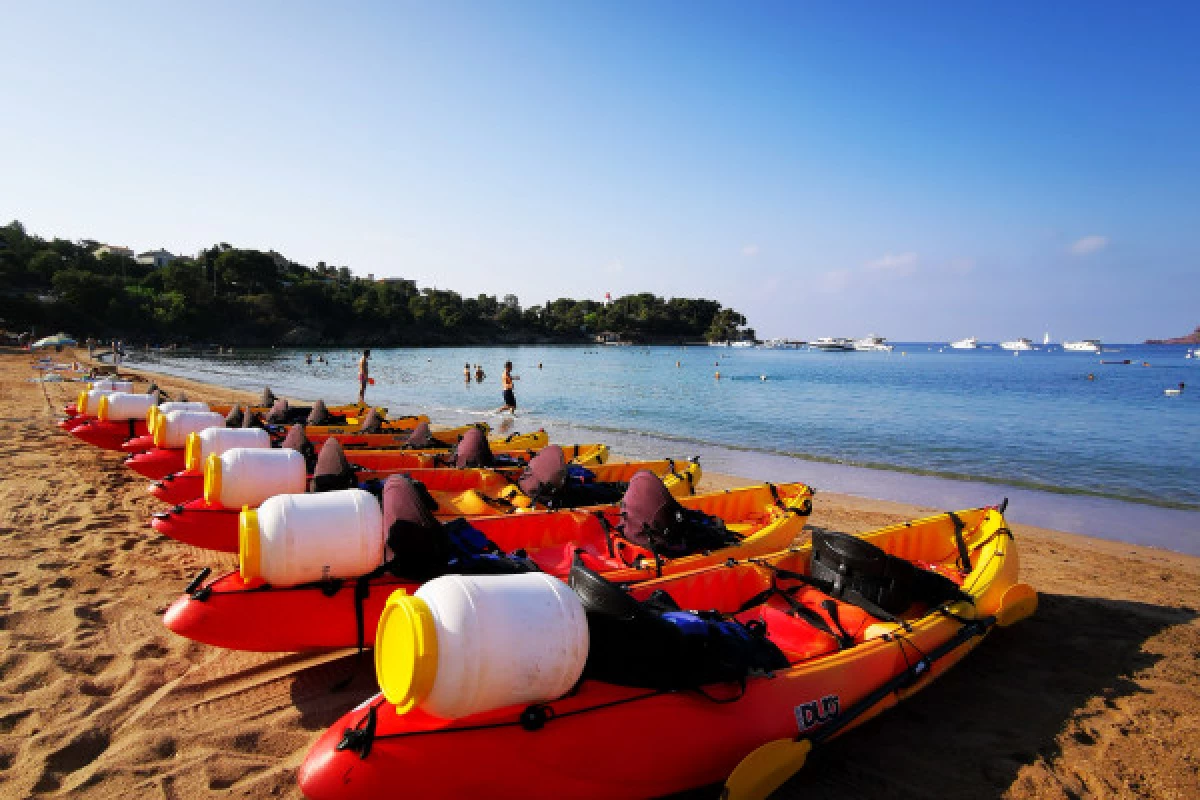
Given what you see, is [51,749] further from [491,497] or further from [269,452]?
[491,497]

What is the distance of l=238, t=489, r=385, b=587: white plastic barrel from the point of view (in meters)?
3.61

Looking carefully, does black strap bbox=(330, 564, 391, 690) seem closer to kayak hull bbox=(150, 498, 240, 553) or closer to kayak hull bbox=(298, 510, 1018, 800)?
kayak hull bbox=(298, 510, 1018, 800)

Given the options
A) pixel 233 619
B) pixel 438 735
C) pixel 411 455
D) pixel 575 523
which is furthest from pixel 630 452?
pixel 438 735

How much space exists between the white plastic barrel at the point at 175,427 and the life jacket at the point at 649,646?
6.96m

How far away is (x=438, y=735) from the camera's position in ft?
8.48

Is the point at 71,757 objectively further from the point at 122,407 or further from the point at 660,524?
the point at 122,407

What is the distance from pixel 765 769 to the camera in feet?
10.1

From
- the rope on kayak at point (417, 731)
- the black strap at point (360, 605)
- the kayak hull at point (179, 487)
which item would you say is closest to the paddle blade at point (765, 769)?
the rope on kayak at point (417, 731)

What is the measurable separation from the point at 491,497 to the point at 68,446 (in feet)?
29.2

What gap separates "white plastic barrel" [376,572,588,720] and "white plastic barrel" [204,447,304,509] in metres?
3.18

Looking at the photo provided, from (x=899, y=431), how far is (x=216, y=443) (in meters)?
18.7

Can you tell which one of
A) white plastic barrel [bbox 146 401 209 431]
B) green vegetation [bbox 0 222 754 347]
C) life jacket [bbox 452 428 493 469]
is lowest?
life jacket [bbox 452 428 493 469]

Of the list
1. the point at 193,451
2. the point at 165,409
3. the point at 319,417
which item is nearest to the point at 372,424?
the point at 319,417

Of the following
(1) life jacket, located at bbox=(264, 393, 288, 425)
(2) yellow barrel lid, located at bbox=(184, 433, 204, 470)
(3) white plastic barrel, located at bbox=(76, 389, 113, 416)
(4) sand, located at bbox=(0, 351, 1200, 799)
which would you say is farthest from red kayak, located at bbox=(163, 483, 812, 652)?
(3) white plastic barrel, located at bbox=(76, 389, 113, 416)
